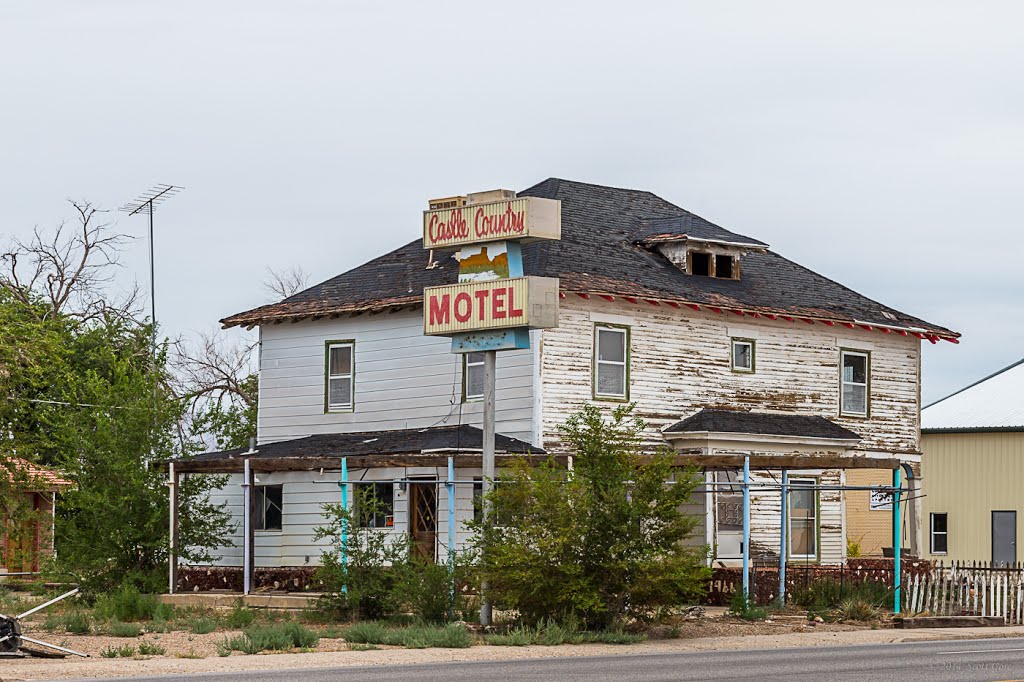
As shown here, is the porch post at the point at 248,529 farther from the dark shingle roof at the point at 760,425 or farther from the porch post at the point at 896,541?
the porch post at the point at 896,541

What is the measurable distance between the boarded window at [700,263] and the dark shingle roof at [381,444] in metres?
6.85

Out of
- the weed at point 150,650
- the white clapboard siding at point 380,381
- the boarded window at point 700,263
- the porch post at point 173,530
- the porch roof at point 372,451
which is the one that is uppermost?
the boarded window at point 700,263

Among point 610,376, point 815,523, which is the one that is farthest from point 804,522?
point 610,376

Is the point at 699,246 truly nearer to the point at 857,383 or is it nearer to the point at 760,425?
the point at 760,425

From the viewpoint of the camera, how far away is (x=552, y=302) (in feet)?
83.5

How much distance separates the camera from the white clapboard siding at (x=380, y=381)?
107ft

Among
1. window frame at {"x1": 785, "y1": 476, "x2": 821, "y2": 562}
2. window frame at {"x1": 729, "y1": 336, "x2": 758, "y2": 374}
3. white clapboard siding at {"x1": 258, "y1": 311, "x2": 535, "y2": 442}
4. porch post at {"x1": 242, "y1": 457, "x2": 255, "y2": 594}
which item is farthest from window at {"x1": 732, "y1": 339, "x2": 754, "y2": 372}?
porch post at {"x1": 242, "y1": 457, "x2": 255, "y2": 594}

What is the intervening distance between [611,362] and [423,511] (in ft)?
16.5

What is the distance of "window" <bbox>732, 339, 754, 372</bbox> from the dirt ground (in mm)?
9323

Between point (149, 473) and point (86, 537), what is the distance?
5.75ft

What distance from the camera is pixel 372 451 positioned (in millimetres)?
31375

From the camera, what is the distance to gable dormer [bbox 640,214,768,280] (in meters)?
35.9

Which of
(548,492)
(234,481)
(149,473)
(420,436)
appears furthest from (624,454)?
(234,481)

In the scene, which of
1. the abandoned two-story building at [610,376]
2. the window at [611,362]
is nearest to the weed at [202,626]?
the abandoned two-story building at [610,376]
